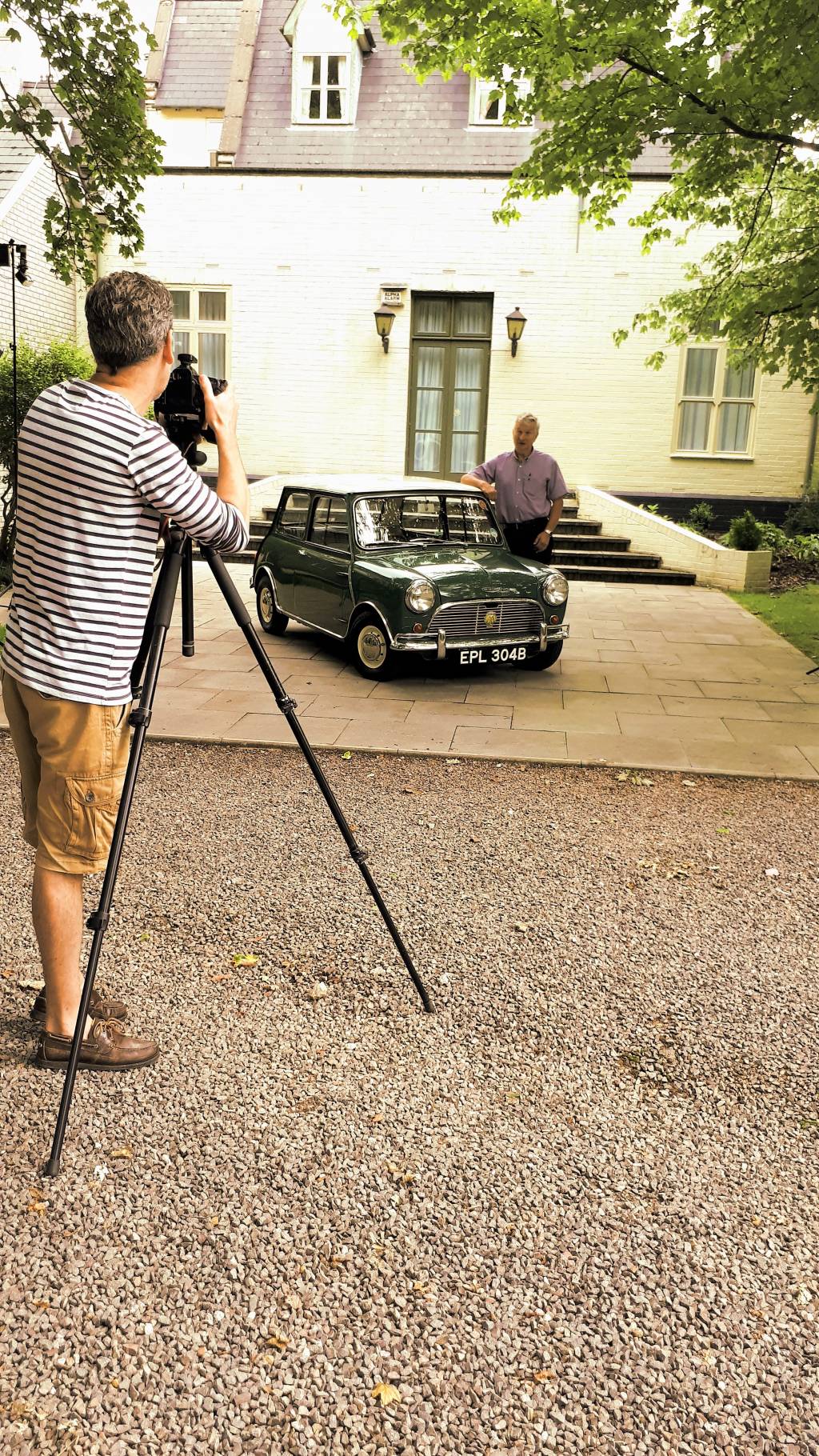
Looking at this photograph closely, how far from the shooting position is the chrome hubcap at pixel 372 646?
339 inches

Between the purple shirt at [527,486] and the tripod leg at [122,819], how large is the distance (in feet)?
22.5

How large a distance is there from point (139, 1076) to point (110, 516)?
1.62 meters

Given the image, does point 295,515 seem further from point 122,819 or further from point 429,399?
point 429,399

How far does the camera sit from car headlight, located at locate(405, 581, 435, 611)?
815 centimetres

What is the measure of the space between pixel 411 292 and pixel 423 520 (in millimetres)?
10718

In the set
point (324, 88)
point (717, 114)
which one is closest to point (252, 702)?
point (717, 114)

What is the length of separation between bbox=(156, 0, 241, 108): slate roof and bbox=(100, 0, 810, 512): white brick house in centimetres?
41

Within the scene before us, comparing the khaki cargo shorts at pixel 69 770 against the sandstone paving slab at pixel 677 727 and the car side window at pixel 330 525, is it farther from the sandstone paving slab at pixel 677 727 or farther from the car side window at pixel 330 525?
the car side window at pixel 330 525

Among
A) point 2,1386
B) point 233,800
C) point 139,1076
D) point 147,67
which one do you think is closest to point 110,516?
point 139,1076

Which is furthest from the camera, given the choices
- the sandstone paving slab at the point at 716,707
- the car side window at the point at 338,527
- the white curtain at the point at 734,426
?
the white curtain at the point at 734,426

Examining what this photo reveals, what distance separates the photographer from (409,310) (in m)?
18.4

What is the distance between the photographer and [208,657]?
31.8ft

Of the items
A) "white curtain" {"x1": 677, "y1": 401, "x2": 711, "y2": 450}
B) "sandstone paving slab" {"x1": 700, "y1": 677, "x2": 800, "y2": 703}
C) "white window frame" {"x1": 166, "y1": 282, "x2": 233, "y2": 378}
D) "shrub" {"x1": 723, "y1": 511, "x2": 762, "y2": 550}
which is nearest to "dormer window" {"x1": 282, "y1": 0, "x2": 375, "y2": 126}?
"white window frame" {"x1": 166, "y1": 282, "x2": 233, "y2": 378}

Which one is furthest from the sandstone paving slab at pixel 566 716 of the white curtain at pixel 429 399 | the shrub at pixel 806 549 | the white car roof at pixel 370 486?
the white curtain at pixel 429 399
